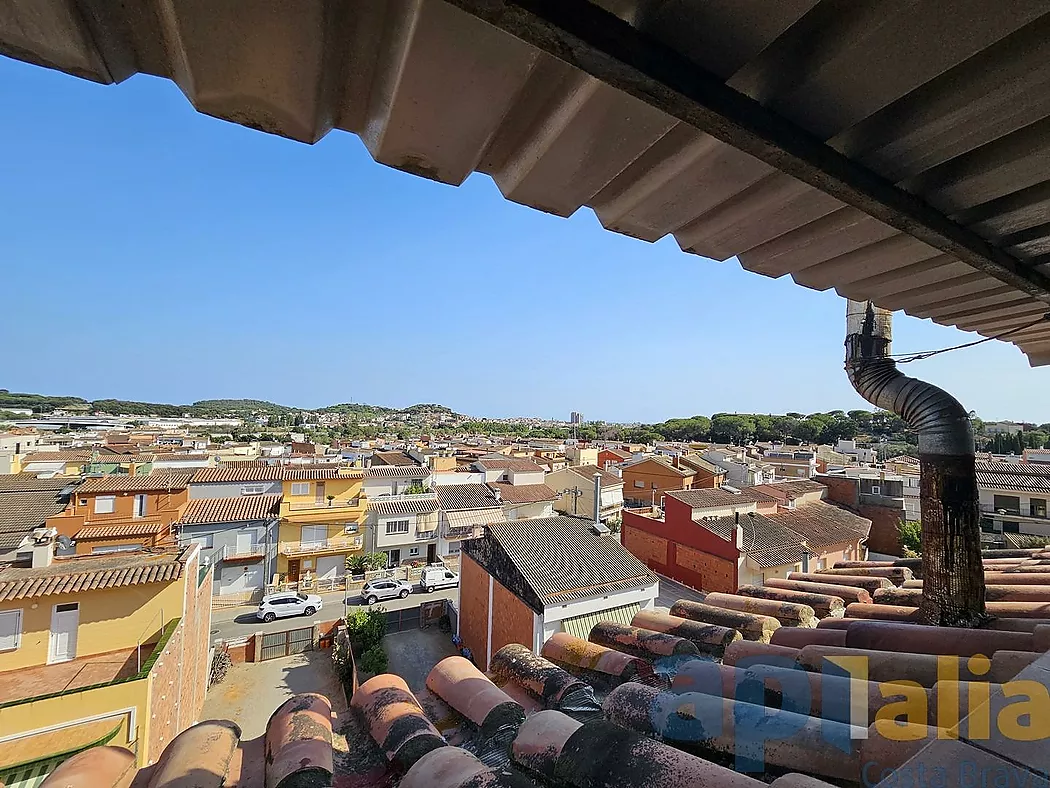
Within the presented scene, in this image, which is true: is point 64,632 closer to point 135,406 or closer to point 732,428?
point 732,428

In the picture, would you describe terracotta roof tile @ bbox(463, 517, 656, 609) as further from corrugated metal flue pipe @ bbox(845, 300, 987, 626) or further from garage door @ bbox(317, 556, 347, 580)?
garage door @ bbox(317, 556, 347, 580)

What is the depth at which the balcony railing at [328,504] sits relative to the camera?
69.7 feet

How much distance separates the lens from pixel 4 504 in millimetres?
16484

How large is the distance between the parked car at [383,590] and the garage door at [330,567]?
2.42 metres

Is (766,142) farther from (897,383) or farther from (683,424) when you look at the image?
(683,424)

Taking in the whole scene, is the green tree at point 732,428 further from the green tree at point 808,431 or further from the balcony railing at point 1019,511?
the balcony railing at point 1019,511

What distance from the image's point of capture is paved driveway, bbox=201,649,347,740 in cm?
1130

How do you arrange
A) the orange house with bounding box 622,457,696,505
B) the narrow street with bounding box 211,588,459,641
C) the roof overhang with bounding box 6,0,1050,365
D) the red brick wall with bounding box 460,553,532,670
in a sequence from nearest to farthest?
1. the roof overhang with bounding box 6,0,1050,365
2. the red brick wall with bounding box 460,553,532,670
3. the narrow street with bounding box 211,588,459,641
4. the orange house with bounding box 622,457,696,505

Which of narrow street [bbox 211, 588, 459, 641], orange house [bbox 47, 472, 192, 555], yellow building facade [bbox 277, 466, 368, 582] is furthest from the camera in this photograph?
yellow building facade [bbox 277, 466, 368, 582]

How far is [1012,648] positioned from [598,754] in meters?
2.49

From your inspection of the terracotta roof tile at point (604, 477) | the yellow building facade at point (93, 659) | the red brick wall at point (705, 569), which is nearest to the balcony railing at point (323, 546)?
the yellow building facade at point (93, 659)

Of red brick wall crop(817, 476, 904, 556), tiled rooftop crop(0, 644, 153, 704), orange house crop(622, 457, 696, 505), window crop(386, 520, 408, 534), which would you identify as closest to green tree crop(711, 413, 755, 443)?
orange house crop(622, 457, 696, 505)

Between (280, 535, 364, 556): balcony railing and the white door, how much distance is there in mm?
11475

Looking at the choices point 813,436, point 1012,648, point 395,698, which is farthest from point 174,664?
point 813,436
